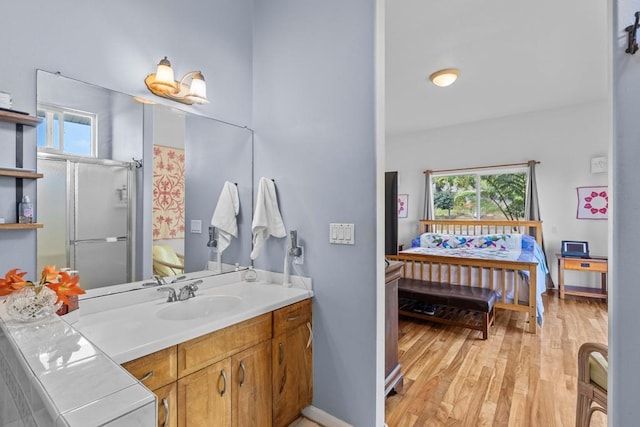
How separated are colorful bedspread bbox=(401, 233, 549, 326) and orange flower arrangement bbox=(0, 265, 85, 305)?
3.73 m

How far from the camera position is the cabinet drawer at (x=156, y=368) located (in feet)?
3.39

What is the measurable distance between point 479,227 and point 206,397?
523 centimetres

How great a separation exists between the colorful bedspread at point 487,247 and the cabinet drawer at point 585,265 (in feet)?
0.93

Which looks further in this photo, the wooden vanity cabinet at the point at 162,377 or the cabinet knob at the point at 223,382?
the cabinet knob at the point at 223,382

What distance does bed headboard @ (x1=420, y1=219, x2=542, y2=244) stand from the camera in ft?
15.2

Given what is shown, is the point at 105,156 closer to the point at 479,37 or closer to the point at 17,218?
the point at 17,218

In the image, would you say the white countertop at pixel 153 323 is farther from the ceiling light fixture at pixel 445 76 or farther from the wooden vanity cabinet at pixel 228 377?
the ceiling light fixture at pixel 445 76

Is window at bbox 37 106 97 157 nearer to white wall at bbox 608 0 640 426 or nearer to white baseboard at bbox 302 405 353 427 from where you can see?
white baseboard at bbox 302 405 353 427

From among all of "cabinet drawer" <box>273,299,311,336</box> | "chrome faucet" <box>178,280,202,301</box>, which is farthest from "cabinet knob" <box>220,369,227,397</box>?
"chrome faucet" <box>178,280,202,301</box>

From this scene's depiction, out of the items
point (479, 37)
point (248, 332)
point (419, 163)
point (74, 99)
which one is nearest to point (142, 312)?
point (248, 332)

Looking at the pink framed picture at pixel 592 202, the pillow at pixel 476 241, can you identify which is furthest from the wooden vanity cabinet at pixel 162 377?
the pink framed picture at pixel 592 202

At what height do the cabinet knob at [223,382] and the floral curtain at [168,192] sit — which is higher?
the floral curtain at [168,192]

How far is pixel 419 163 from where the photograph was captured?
5883 millimetres

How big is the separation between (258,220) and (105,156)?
86cm
